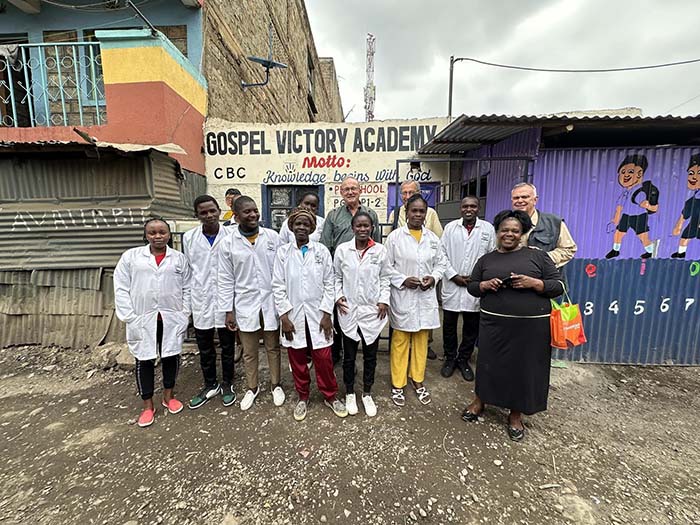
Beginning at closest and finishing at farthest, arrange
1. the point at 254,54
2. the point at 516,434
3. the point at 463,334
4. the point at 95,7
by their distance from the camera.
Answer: the point at 516,434
the point at 463,334
the point at 95,7
the point at 254,54

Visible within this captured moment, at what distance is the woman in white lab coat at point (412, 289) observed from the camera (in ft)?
9.70

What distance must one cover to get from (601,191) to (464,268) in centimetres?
223

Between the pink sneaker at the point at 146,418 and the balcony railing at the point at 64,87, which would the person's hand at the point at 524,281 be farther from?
the balcony railing at the point at 64,87

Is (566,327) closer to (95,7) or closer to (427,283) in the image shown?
(427,283)

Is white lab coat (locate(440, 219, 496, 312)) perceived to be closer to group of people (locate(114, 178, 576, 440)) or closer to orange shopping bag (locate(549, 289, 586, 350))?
group of people (locate(114, 178, 576, 440))

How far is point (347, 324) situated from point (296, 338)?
1.47ft

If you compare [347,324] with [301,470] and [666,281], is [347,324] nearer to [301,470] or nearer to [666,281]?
[301,470]

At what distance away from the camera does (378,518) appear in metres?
1.96

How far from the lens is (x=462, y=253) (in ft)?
11.0

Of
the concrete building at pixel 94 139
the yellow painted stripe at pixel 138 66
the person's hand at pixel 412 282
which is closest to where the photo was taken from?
the person's hand at pixel 412 282

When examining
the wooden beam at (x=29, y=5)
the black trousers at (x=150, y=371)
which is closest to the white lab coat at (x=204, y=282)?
the black trousers at (x=150, y=371)

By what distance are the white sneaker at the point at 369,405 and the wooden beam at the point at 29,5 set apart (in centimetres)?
876

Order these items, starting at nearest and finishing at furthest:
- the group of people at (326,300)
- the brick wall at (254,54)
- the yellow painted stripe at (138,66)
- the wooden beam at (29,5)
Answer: the group of people at (326,300) < the yellow painted stripe at (138,66) < the wooden beam at (29,5) < the brick wall at (254,54)

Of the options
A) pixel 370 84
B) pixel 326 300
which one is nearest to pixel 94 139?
pixel 326 300
